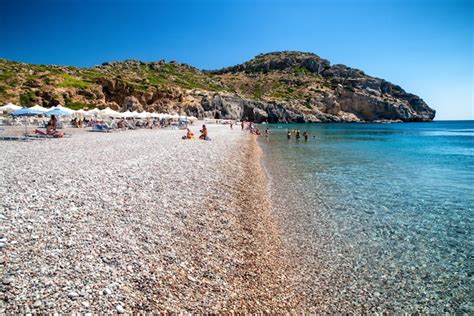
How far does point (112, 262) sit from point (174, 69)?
560 feet

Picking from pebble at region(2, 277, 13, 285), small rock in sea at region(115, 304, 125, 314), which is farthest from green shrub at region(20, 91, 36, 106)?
small rock in sea at region(115, 304, 125, 314)

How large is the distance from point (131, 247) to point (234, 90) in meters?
140


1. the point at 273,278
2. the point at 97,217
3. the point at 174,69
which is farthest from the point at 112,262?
the point at 174,69

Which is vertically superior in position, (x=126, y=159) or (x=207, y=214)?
(x=126, y=159)

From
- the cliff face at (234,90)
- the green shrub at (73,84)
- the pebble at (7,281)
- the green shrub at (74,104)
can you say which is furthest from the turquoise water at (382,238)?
the green shrub at (73,84)

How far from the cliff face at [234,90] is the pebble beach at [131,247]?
212ft

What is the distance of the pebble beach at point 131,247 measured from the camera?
4.20 m

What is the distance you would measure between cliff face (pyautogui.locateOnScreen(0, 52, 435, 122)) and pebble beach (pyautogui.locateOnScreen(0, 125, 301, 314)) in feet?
212

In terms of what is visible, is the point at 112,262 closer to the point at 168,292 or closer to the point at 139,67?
the point at 168,292

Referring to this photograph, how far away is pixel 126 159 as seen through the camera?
13516mm

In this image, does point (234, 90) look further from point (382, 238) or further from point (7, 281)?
point (7, 281)

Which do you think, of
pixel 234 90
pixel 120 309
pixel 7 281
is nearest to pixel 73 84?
pixel 234 90

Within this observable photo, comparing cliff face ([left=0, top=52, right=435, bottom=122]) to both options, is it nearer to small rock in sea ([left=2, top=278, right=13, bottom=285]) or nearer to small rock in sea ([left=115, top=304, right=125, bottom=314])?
small rock in sea ([left=2, top=278, right=13, bottom=285])

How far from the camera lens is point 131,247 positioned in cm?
553
